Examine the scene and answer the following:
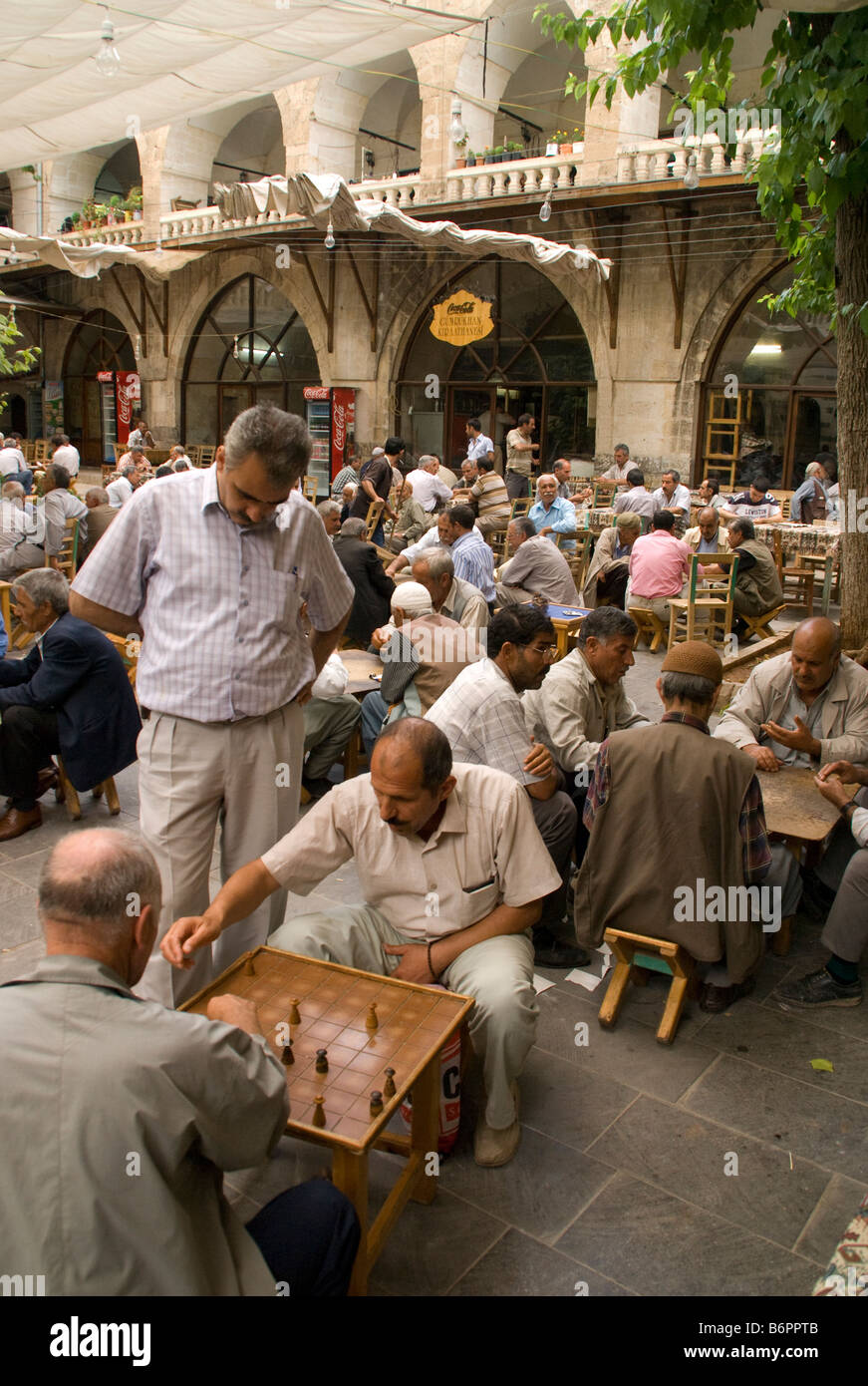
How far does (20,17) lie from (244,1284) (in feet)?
22.6

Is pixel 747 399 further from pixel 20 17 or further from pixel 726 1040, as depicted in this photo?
pixel 726 1040

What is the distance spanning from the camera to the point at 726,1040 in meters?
3.65

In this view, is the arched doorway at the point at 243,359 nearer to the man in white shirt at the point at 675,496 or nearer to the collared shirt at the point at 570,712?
the man in white shirt at the point at 675,496

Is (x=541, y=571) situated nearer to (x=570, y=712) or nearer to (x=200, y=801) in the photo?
(x=570, y=712)

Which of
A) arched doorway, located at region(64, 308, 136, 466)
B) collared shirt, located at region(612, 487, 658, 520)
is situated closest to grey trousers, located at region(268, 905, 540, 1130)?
collared shirt, located at region(612, 487, 658, 520)

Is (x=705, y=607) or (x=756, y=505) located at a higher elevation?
(x=756, y=505)

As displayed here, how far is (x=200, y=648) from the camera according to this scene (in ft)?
9.64

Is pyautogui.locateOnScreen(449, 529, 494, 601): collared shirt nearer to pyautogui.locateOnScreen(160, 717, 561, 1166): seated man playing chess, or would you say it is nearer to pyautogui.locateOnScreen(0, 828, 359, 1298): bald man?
pyautogui.locateOnScreen(160, 717, 561, 1166): seated man playing chess

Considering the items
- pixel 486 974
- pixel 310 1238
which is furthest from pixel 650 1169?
pixel 310 1238

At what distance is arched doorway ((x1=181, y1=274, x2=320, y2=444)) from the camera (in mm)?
19953

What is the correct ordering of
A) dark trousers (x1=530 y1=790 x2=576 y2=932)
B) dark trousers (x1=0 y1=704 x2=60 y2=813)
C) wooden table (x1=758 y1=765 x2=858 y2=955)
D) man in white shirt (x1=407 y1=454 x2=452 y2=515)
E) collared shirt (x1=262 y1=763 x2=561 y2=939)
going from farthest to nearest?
man in white shirt (x1=407 y1=454 x2=452 y2=515)
dark trousers (x1=0 y1=704 x2=60 y2=813)
dark trousers (x1=530 y1=790 x2=576 y2=932)
wooden table (x1=758 y1=765 x2=858 y2=955)
collared shirt (x1=262 y1=763 x2=561 y2=939)

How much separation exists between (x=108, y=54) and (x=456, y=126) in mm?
9613

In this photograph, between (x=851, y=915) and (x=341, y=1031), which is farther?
(x=851, y=915)

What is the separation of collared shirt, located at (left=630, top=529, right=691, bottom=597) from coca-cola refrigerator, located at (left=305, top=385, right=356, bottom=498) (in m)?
10.0
